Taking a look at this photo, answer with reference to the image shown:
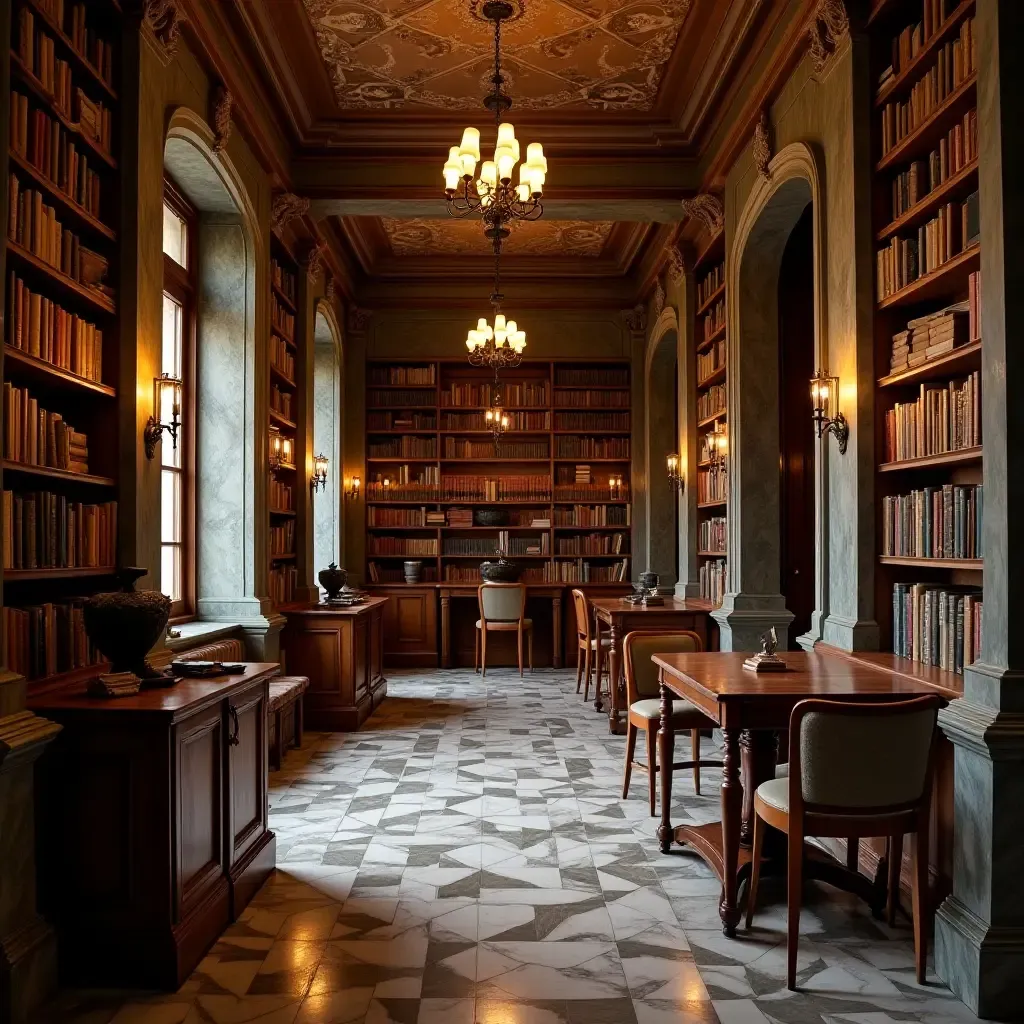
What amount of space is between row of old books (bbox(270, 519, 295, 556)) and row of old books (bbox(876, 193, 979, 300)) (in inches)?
199

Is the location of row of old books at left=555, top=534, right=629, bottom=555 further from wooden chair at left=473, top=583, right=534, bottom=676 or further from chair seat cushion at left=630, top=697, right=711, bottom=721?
chair seat cushion at left=630, top=697, right=711, bottom=721

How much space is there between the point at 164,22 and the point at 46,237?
61.9 inches

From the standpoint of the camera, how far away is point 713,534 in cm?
841

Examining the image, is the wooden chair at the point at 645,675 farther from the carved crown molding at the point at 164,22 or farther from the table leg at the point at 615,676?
the carved crown molding at the point at 164,22

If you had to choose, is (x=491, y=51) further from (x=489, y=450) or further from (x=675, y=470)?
(x=489, y=450)

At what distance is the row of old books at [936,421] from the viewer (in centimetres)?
382

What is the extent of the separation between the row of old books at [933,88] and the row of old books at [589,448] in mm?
7336

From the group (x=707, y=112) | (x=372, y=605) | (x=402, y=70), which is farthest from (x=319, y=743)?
(x=707, y=112)

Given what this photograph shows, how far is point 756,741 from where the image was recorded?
4.17m

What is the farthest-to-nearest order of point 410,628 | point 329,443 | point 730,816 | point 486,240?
point 410,628, point 329,443, point 486,240, point 730,816

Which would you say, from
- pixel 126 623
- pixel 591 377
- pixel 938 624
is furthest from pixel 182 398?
pixel 591 377

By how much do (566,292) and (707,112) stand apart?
15.7 feet

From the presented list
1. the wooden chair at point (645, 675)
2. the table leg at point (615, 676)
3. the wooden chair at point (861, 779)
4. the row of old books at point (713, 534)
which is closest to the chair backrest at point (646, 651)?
the wooden chair at point (645, 675)

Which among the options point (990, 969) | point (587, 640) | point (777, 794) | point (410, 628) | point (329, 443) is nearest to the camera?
point (990, 969)
